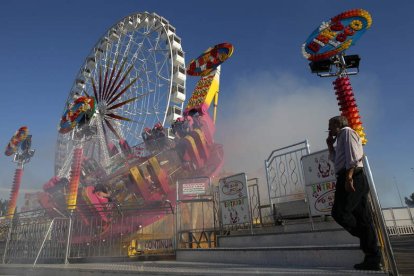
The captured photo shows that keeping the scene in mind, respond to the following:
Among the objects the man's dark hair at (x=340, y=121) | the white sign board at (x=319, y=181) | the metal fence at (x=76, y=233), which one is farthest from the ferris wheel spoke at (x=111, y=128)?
the man's dark hair at (x=340, y=121)

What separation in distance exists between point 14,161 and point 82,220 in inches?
1399

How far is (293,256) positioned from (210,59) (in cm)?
2055

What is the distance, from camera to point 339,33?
574 inches

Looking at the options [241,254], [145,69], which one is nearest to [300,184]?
[241,254]

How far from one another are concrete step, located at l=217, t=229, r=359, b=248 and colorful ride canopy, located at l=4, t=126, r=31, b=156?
128 ft

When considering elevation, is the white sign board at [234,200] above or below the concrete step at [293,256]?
above

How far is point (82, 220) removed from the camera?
6438mm

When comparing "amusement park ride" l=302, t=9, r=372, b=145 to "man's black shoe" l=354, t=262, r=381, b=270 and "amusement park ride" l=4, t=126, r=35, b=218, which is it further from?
"amusement park ride" l=4, t=126, r=35, b=218

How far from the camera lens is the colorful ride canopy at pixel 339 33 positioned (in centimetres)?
1434

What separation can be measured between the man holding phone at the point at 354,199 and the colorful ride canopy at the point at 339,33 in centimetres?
1345

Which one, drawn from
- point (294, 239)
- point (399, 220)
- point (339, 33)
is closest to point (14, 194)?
point (339, 33)

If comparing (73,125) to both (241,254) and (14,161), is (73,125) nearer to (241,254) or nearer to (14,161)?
(241,254)

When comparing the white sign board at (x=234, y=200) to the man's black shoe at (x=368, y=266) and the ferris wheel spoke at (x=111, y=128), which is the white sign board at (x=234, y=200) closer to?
the man's black shoe at (x=368, y=266)

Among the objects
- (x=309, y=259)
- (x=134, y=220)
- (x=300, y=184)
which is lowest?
(x=309, y=259)
